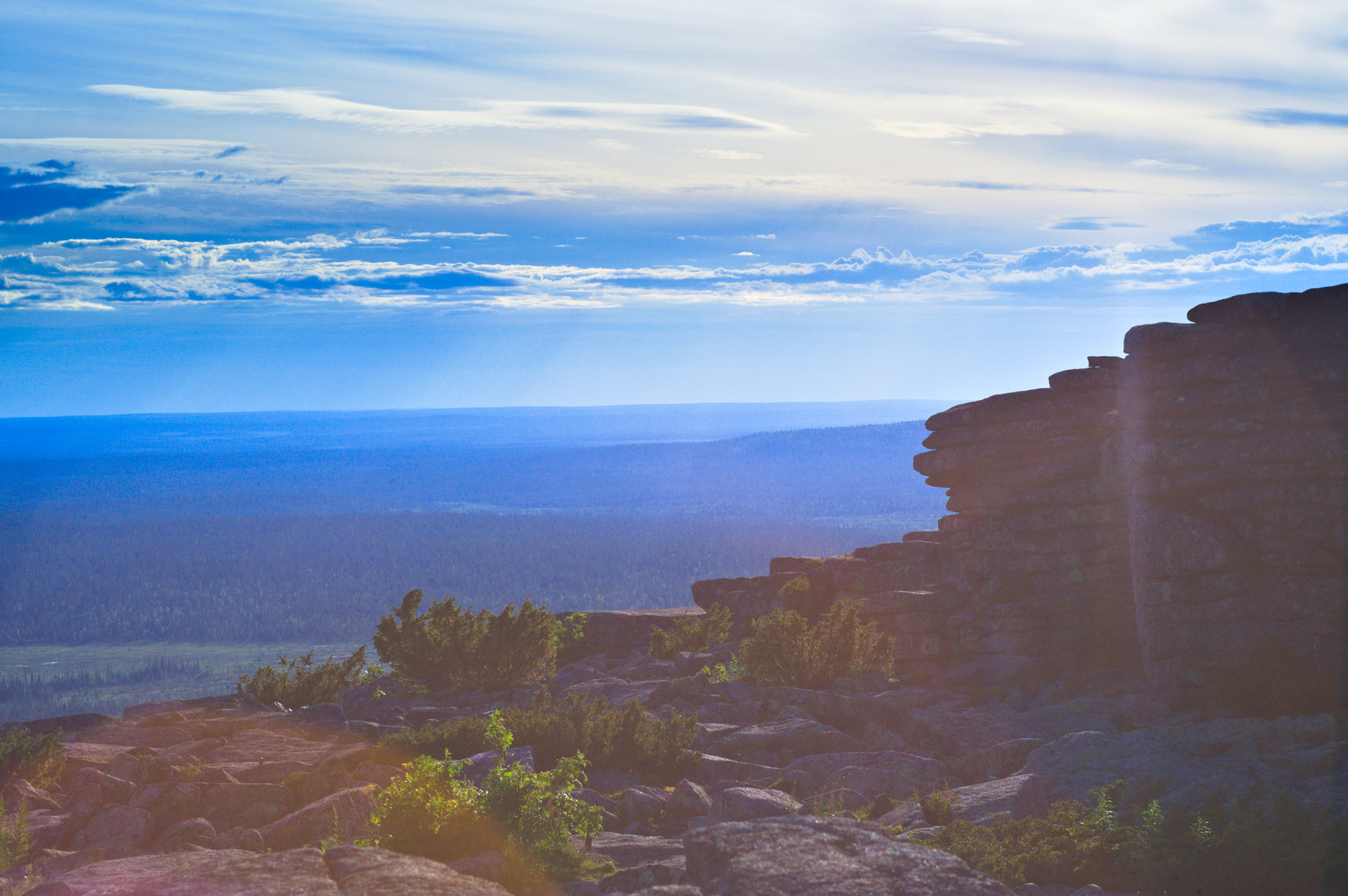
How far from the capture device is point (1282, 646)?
20.9m

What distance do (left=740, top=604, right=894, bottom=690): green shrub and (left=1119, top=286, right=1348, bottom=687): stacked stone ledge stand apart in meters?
6.74

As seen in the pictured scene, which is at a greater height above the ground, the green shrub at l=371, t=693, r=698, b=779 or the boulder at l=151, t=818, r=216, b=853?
the boulder at l=151, t=818, r=216, b=853

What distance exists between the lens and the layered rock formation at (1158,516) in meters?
21.4

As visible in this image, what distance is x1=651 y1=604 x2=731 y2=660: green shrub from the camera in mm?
30266


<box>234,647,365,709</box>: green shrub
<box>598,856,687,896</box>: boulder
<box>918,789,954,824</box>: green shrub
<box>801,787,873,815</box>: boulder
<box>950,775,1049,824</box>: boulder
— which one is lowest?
<box>234,647,365,709</box>: green shrub

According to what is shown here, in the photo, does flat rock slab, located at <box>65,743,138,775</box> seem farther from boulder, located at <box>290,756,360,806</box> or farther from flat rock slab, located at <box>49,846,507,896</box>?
flat rock slab, located at <box>49,846,507,896</box>

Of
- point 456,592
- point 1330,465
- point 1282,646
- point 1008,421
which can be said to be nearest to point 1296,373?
point 1330,465

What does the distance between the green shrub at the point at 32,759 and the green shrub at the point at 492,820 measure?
24.8 feet

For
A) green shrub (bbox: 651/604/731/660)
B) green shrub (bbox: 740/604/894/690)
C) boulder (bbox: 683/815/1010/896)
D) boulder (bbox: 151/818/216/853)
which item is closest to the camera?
boulder (bbox: 683/815/1010/896)

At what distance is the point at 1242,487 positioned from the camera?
22344 millimetres

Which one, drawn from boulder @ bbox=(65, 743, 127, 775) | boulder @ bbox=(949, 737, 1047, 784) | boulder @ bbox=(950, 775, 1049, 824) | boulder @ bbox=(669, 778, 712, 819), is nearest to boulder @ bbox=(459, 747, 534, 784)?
boulder @ bbox=(669, 778, 712, 819)

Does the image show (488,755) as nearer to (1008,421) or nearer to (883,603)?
(883,603)

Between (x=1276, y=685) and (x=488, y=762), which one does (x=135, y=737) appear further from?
(x=1276, y=685)

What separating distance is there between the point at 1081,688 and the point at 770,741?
384 inches
